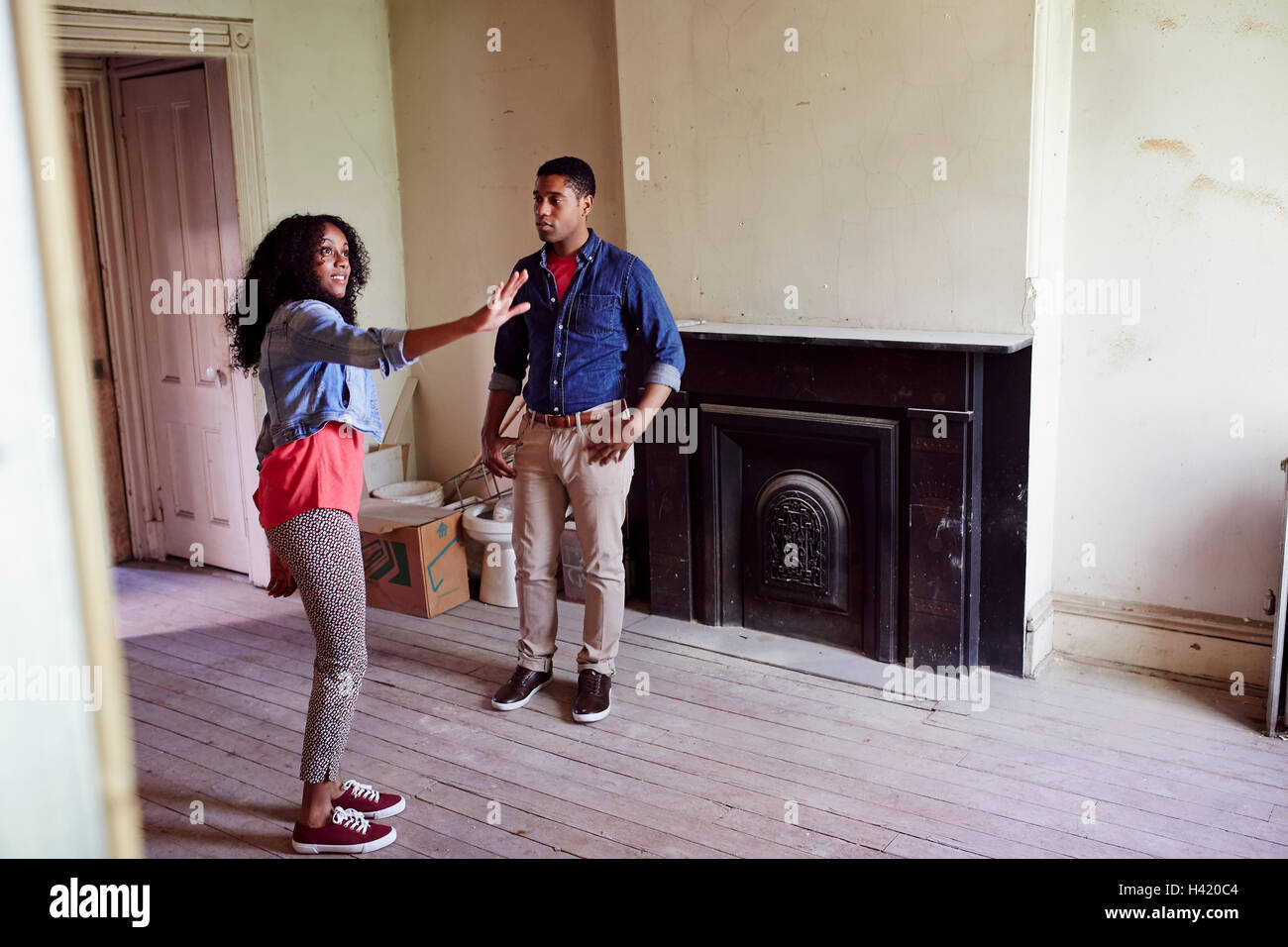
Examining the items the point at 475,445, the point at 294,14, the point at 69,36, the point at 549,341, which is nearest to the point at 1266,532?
the point at 549,341

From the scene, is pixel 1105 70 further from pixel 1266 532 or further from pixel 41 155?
pixel 41 155

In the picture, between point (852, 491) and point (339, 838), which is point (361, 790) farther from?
point (852, 491)

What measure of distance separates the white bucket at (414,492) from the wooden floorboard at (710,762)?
3.29 ft

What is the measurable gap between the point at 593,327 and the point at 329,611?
129cm

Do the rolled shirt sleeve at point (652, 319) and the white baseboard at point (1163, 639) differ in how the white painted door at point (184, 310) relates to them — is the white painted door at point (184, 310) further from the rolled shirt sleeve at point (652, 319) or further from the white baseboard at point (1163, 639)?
the white baseboard at point (1163, 639)

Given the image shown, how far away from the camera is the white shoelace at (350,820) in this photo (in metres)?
2.99

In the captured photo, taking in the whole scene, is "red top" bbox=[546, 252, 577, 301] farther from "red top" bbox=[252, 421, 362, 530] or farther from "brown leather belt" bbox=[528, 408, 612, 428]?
"red top" bbox=[252, 421, 362, 530]

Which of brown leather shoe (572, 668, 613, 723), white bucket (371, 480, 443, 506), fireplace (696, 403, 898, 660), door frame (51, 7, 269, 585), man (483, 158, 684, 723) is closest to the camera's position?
man (483, 158, 684, 723)

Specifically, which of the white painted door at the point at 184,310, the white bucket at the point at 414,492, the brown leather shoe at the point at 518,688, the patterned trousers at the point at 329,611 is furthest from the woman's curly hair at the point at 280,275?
the white bucket at the point at 414,492

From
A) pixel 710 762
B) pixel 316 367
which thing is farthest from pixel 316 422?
pixel 710 762

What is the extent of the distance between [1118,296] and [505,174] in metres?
2.64

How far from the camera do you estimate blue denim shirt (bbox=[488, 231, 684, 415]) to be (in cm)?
359

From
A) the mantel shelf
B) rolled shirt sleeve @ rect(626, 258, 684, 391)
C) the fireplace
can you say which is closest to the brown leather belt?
rolled shirt sleeve @ rect(626, 258, 684, 391)

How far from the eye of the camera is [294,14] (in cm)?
489
